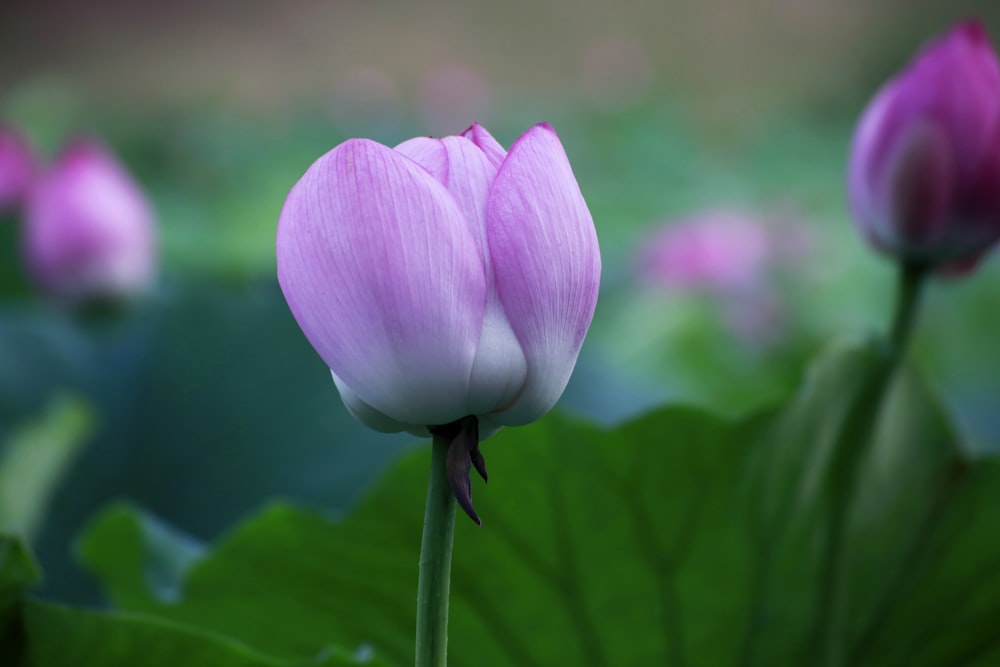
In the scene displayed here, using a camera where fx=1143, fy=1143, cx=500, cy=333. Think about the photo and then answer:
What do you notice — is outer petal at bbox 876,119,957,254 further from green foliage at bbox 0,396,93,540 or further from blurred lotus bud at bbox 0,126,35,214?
blurred lotus bud at bbox 0,126,35,214

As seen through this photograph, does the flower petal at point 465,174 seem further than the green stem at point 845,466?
No

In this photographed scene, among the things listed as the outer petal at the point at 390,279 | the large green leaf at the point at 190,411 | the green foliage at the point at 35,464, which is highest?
the large green leaf at the point at 190,411

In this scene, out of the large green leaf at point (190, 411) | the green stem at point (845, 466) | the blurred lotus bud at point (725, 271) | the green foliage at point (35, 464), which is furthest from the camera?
the blurred lotus bud at point (725, 271)

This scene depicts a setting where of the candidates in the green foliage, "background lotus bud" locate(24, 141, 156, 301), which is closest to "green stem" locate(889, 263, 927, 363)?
the green foliage

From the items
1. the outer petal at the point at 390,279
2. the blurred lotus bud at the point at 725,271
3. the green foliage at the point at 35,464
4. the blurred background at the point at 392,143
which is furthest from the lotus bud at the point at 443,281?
the blurred lotus bud at the point at 725,271

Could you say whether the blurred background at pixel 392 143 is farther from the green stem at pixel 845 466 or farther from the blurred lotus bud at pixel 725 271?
the green stem at pixel 845 466

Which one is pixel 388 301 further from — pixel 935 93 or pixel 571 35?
pixel 571 35
